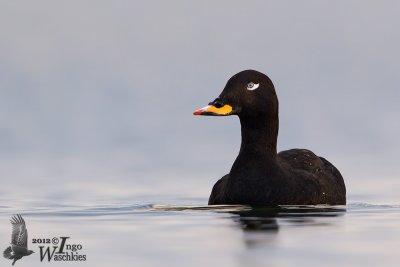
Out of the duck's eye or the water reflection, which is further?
the duck's eye

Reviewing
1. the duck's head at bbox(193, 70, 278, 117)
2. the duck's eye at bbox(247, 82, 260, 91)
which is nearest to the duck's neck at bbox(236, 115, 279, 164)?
the duck's head at bbox(193, 70, 278, 117)

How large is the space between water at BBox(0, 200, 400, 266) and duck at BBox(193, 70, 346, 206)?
35cm

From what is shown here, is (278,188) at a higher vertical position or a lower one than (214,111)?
lower

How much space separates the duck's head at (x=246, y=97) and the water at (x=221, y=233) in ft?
4.51

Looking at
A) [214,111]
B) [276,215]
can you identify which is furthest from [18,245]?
[214,111]

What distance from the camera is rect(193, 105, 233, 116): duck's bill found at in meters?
16.8

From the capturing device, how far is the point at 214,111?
16.9 metres

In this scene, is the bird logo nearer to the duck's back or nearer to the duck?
the duck

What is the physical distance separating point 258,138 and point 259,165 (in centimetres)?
46

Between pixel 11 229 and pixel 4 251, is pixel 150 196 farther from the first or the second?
pixel 4 251

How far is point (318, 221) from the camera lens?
47.6 feet

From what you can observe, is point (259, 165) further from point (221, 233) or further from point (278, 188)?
point (221, 233)

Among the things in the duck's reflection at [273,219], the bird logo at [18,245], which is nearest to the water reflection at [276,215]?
the duck's reflection at [273,219]

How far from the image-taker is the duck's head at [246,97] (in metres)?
17.2
